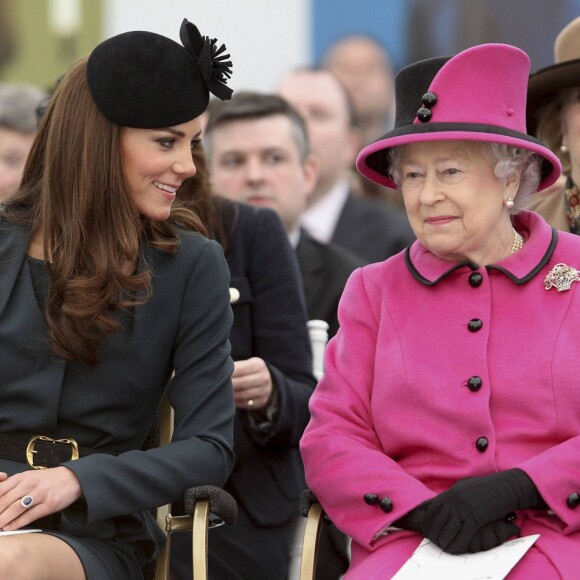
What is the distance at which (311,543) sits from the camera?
4129mm

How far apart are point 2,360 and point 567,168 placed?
85.0 inches

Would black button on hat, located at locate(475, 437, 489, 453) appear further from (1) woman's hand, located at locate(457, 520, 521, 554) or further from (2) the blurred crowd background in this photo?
(2) the blurred crowd background

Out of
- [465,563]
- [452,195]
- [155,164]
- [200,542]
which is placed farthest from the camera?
[155,164]

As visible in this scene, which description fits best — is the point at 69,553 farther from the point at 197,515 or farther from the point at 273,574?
the point at 273,574

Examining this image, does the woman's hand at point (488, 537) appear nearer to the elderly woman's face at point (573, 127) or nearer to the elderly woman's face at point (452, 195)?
the elderly woman's face at point (452, 195)

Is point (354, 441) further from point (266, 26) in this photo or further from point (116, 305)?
point (266, 26)

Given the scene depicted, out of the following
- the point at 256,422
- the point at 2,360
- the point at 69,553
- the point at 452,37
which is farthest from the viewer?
the point at 452,37

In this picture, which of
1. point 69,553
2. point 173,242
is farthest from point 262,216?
point 69,553

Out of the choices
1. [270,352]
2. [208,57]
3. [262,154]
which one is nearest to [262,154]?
[262,154]

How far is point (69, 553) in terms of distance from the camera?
3.92 meters

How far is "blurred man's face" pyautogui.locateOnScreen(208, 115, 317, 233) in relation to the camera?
258 inches

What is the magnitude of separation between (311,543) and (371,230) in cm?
443

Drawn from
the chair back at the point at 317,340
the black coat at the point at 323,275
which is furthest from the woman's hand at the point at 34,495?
the black coat at the point at 323,275

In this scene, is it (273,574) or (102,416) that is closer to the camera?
(102,416)
